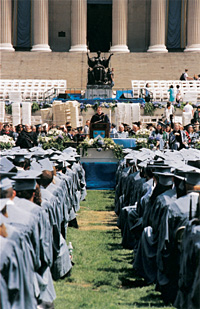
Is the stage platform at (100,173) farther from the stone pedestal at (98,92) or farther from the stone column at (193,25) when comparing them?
the stone column at (193,25)

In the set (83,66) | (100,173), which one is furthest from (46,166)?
(83,66)

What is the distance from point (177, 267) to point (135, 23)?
4880cm

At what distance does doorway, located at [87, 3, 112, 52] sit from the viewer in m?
58.3

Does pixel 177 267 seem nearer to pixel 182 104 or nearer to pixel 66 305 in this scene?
pixel 66 305

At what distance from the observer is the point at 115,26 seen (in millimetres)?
51750

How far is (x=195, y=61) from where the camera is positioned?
49.2 m

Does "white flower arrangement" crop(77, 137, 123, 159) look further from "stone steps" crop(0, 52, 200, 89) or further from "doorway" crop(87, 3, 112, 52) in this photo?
"doorway" crop(87, 3, 112, 52)

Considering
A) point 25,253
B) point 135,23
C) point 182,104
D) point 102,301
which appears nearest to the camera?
point 25,253

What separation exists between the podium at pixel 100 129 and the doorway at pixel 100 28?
116 feet

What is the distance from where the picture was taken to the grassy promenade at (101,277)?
884cm

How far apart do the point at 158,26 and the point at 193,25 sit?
2419mm

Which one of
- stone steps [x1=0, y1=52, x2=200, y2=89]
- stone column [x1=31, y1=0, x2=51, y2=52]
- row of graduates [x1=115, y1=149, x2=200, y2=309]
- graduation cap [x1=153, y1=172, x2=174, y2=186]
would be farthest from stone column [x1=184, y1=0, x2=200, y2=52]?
graduation cap [x1=153, y1=172, x2=174, y2=186]

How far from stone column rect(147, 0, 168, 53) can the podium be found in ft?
93.4

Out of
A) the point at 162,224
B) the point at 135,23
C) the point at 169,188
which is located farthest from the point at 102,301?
the point at 135,23
